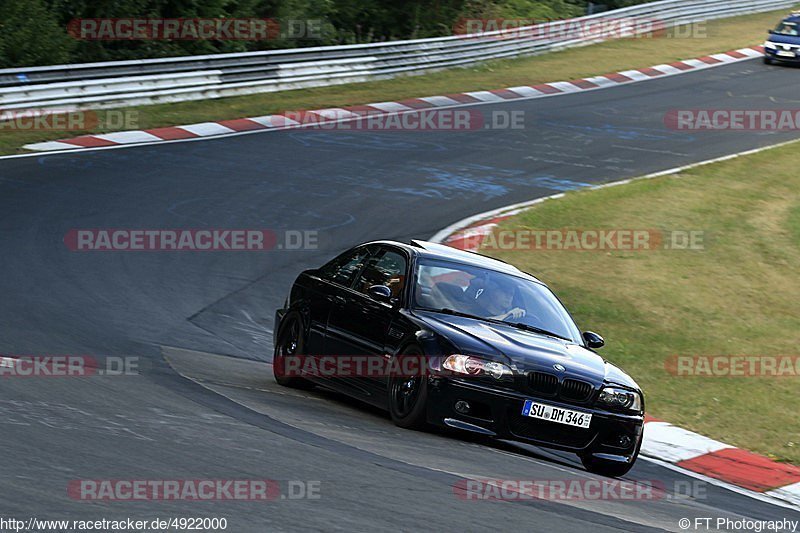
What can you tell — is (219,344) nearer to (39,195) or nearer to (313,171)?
(39,195)

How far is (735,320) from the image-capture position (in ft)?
48.2

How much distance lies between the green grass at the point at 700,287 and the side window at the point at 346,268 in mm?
3186

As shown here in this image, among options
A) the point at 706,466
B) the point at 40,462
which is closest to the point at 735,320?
the point at 706,466

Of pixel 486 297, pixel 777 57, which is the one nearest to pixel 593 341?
pixel 486 297

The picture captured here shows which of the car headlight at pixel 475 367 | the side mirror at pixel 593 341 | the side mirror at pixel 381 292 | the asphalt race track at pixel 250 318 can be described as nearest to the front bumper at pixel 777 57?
the asphalt race track at pixel 250 318

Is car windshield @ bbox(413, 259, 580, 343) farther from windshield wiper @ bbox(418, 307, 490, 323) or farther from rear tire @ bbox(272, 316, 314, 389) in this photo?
rear tire @ bbox(272, 316, 314, 389)

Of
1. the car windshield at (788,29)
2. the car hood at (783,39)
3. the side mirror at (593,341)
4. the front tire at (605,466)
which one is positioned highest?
the car windshield at (788,29)

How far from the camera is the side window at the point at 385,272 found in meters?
9.53

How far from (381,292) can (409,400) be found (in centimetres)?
99

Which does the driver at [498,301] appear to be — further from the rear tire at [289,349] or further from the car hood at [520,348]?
the rear tire at [289,349]

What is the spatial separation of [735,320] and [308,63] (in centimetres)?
1541

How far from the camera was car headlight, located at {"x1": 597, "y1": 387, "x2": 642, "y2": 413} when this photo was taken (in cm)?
859

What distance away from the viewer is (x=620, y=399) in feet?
28.5

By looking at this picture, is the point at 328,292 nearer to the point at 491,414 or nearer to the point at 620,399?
the point at 491,414
